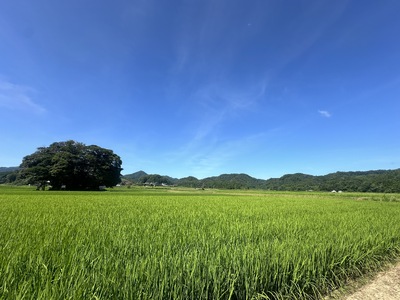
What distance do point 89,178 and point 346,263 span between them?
50700 mm

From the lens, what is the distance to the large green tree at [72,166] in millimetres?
44194

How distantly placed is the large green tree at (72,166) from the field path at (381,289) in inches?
1899

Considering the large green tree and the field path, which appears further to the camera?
the large green tree

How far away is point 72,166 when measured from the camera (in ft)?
152

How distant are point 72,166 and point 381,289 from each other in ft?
167

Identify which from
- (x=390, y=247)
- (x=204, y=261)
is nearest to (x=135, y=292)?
(x=204, y=261)

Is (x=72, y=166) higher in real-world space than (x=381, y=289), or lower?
higher

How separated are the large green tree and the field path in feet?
158

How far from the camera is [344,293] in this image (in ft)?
12.3

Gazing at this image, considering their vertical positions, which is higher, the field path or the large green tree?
the large green tree

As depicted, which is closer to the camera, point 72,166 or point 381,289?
point 381,289

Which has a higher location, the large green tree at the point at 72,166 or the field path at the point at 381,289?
the large green tree at the point at 72,166

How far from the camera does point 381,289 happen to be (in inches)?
160

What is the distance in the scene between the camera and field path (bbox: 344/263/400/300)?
375 centimetres
